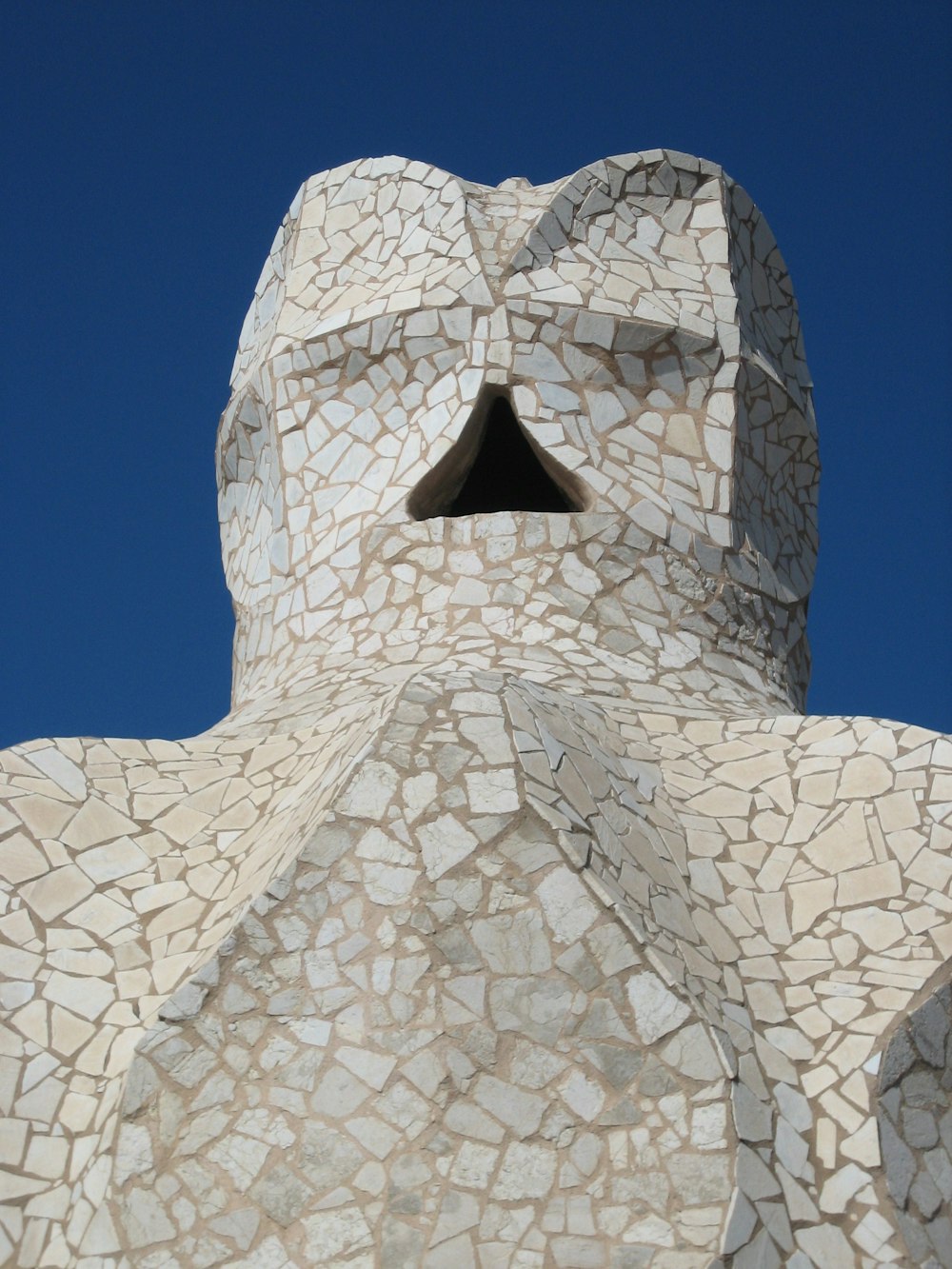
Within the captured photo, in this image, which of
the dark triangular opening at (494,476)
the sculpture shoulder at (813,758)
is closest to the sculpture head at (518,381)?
the dark triangular opening at (494,476)

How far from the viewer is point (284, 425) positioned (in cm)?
1031

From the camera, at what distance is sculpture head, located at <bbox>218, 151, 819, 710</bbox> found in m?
9.85

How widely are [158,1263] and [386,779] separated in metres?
1.73

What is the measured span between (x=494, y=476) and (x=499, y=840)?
479 centimetres

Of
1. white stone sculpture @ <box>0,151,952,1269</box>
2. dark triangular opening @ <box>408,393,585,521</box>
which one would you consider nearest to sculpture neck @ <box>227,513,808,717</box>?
white stone sculpture @ <box>0,151,952,1269</box>

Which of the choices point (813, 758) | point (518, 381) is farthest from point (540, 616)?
point (813, 758)

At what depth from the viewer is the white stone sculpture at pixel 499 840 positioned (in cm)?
643

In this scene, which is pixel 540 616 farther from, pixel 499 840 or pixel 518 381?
pixel 499 840

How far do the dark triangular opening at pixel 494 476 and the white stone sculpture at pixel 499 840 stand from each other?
43 mm

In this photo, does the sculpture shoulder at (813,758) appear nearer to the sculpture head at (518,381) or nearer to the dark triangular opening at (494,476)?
the sculpture head at (518,381)

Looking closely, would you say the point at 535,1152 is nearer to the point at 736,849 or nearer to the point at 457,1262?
the point at 457,1262

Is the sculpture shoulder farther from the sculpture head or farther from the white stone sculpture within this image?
the sculpture head

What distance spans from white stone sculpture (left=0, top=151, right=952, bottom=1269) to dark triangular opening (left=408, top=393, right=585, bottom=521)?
43mm

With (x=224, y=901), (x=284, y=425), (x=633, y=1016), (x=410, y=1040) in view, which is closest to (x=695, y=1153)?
(x=633, y=1016)
